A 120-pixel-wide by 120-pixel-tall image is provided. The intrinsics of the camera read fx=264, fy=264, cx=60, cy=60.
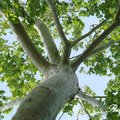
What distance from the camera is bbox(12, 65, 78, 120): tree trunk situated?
11.5 feet

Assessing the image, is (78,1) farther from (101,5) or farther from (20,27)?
(20,27)

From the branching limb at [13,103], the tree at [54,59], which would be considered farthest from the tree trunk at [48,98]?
the branching limb at [13,103]

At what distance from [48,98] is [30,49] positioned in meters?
2.82

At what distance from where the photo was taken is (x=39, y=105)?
375 cm

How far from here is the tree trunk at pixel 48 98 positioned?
138 inches

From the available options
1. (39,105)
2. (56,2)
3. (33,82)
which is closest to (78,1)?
(56,2)

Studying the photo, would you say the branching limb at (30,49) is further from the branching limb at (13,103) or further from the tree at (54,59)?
the branching limb at (13,103)

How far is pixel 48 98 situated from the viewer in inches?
161

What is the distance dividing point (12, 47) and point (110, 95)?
6.69m

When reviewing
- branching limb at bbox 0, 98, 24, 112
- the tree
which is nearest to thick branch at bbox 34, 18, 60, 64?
the tree

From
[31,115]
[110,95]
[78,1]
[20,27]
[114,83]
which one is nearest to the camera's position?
[31,115]

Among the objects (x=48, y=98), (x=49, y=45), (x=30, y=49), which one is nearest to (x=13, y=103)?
(x=49, y=45)

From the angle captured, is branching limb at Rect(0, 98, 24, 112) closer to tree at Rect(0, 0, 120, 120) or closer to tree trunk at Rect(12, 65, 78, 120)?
tree at Rect(0, 0, 120, 120)

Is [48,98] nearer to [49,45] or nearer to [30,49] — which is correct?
[30,49]
